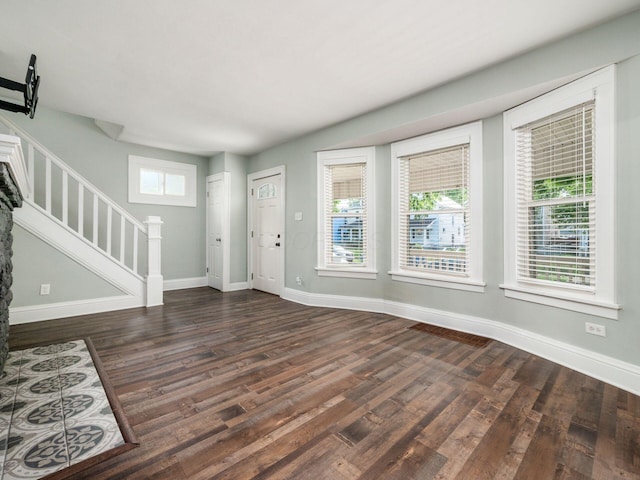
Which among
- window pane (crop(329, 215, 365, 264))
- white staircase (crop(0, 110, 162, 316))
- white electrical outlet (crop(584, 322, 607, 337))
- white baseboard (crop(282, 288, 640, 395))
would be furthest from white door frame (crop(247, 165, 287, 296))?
white electrical outlet (crop(584, 322, 607, 337))

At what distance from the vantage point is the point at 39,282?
12.3ft

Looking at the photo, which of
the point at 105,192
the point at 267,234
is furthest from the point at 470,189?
the point at 105,192

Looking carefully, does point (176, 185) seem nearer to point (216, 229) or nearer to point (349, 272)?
point (216, 229)

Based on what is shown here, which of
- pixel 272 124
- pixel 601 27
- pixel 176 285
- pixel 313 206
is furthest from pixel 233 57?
pixel 176 285

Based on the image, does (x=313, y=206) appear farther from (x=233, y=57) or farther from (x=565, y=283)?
(x=565, y=283)

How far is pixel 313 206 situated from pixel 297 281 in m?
1.28

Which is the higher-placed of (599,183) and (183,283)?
(599,183)

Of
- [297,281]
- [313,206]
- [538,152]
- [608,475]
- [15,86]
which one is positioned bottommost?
[608,475]

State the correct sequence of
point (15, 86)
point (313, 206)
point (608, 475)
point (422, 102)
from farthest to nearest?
point (313, 206) < point (422, 102) < point (15, 86) < point (608, 475)

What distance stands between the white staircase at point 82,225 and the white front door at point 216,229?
4.04ft

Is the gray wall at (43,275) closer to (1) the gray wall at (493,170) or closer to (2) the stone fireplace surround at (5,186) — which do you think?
(2) the stone fireplace surround at (5,186)

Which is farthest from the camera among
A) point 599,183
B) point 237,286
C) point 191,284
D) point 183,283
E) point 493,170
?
point 191,284

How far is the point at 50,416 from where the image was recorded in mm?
1820

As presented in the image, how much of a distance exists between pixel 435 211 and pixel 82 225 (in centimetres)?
471
